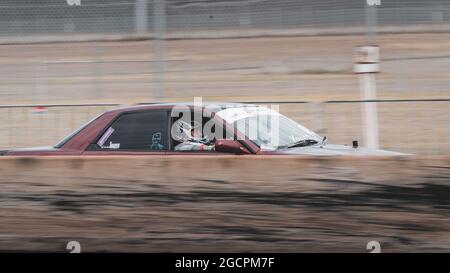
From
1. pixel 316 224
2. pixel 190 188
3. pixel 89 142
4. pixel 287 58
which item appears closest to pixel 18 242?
pixel 190 188

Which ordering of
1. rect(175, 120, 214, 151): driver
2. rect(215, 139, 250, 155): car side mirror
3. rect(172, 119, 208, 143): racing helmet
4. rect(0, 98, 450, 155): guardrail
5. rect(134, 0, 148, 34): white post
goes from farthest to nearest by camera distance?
rect(134, 0, 148, 34): white post < rect(0, 98, 450, 155): guardrail < rect(172, 119, 208, 143): racing helmet < rect(175, 120, 214, 151): driver < rect(215, 139, 250, 155): car side mirror

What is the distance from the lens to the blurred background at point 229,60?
1032cm

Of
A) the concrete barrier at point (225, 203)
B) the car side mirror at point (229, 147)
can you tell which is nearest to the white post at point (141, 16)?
the car side mirror at point (229, 147)

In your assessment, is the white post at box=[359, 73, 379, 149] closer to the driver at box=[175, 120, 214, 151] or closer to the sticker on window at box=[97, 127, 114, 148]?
the driver at box=[175, 120, 214, 151]

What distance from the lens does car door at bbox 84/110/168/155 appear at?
7.42 m

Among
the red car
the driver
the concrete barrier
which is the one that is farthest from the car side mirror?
the concrete barrier

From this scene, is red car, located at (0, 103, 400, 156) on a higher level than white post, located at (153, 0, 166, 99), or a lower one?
lower

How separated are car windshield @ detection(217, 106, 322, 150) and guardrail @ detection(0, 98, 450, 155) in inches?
74.4

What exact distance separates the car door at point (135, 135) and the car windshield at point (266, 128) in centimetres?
56

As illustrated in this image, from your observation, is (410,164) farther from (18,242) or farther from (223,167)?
(18,242)

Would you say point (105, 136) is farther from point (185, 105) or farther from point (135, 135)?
point (185, 105)

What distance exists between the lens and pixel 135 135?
754cm
